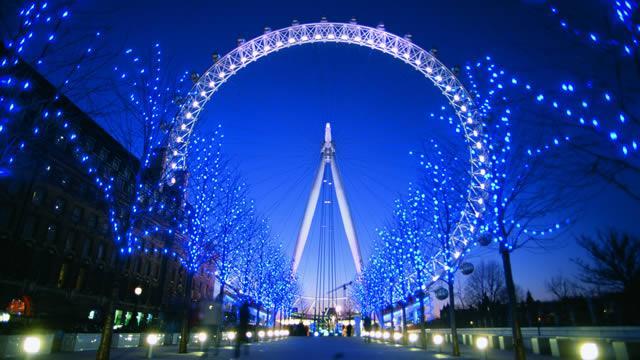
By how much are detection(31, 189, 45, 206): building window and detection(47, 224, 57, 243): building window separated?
8.38ft

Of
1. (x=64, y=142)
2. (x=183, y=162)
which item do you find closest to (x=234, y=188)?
(x=183, y=162)

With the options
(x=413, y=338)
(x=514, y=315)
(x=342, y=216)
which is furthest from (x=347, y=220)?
(x=514, y=315)

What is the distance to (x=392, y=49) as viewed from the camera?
110ft

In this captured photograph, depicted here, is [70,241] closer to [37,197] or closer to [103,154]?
[37,197]

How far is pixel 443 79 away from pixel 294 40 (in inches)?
469

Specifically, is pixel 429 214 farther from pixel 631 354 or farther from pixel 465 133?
pixel 631 354

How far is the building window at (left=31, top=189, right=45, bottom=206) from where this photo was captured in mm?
35312

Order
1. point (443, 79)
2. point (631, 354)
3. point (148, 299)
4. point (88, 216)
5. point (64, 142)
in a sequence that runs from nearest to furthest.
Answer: point (631, 354) → point (443, 79) → point (64, 142) → point (88, 216) → point (148, 299)

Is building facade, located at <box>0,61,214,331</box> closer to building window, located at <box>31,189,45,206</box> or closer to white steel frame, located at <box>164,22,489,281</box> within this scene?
building window, located at <box>31,189,45,206</box>

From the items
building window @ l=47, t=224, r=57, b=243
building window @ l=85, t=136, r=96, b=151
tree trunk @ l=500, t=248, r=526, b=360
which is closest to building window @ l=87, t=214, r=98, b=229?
building window @ l=47, t=224, r=57, b=243

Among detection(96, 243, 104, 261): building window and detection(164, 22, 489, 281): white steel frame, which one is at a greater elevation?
detection(164, 22, 489, 281): white steel frame

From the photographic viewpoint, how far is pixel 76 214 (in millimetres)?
41500

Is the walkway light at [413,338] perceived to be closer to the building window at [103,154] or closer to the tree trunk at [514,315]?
the tree trunk at [514,315]

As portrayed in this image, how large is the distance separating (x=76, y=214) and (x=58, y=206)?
3.00 metres
